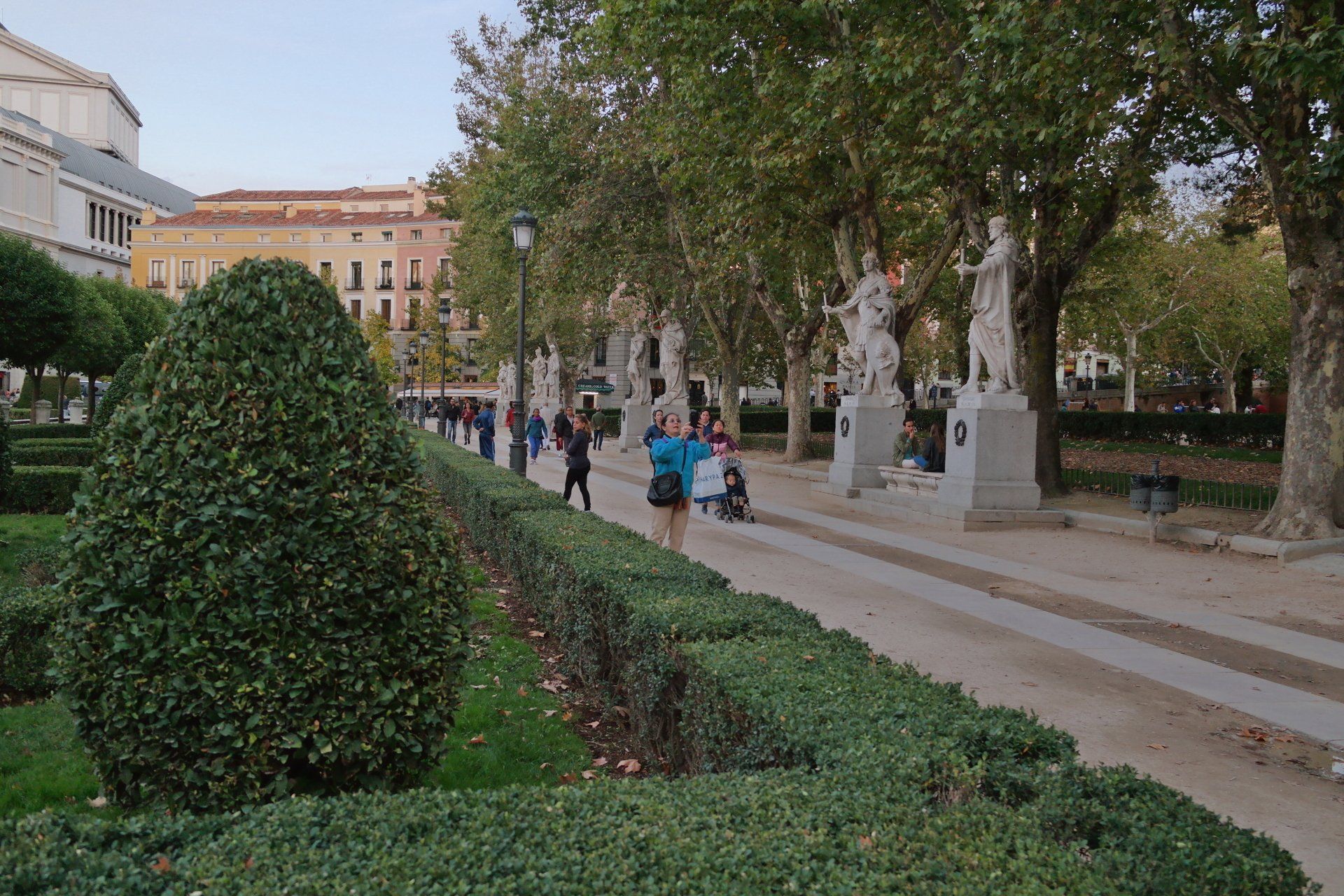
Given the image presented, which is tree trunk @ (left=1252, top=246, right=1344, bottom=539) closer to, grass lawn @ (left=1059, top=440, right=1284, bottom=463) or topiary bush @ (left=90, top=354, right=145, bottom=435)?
grass lawn @ (left=1059, top=440, right=1284, bottom=463)

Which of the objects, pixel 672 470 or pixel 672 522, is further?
pixel 672 522

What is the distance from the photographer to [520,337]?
57.8ft

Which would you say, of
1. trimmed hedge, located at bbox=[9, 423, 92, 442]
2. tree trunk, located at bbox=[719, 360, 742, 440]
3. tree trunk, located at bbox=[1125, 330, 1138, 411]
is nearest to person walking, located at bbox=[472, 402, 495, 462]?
tree trunk, located at bbox=[719, 360, 742, 440]

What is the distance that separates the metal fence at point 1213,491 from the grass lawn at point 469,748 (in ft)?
41.7

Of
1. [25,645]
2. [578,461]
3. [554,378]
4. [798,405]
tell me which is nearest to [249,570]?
[25,645]

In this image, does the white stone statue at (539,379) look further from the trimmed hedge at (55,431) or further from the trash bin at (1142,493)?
the trash bin at (1142,493)

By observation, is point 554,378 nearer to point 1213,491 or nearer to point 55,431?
point 55,431

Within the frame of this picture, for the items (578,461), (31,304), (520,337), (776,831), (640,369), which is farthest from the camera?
(640,369)

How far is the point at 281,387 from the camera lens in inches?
136

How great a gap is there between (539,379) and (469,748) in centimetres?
4830

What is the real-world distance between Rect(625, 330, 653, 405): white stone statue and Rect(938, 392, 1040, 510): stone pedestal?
21786mm

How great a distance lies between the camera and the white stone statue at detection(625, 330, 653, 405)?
122ft

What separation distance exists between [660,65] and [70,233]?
2983 inches

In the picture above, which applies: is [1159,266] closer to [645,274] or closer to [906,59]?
[645,274]
